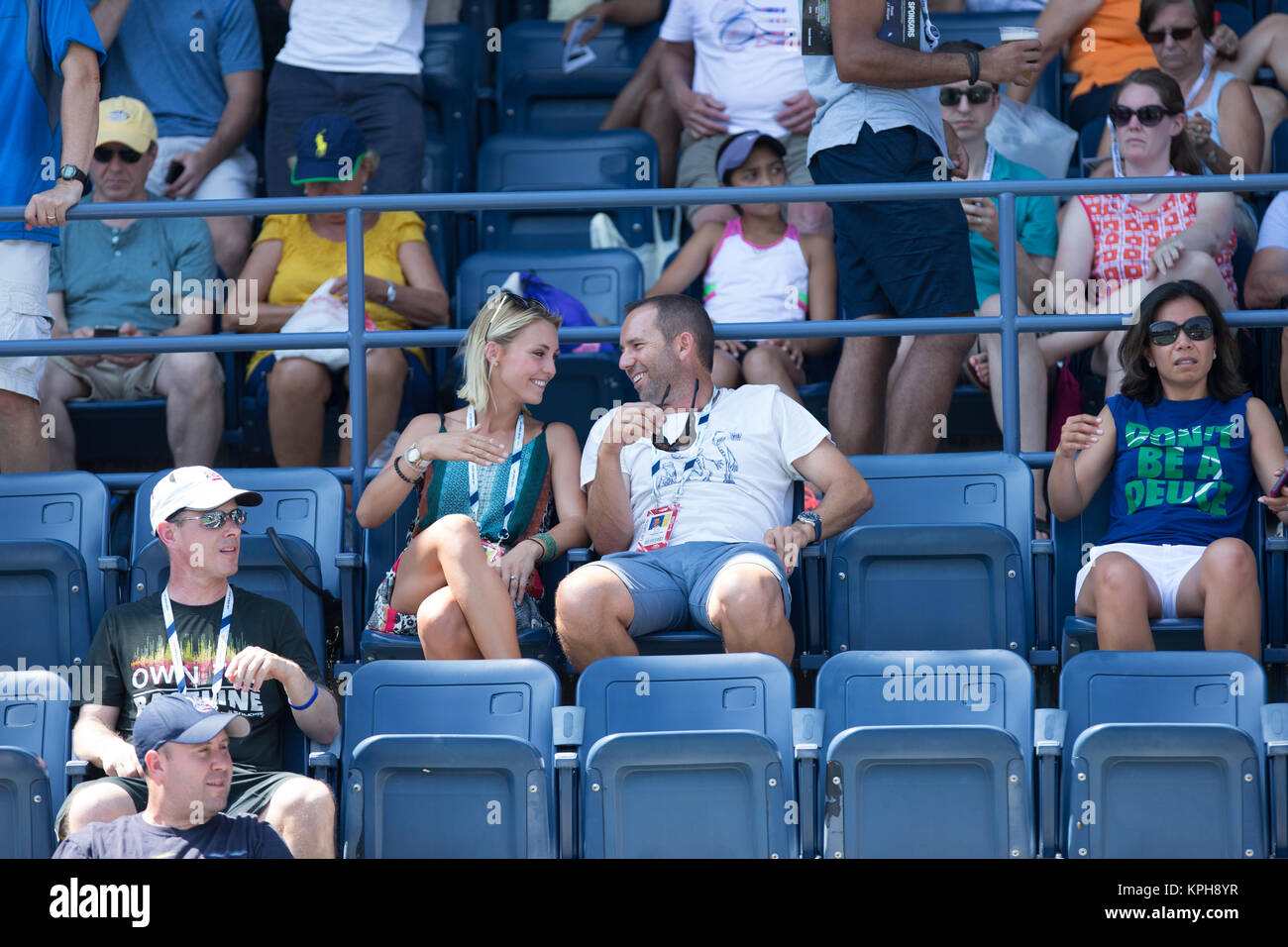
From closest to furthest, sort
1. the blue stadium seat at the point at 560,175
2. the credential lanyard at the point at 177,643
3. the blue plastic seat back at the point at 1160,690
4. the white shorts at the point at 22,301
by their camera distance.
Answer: the blue plastic seat back at the point at 1160,690
the credential lanyard at the point at 177,643
the white shorts at the point at 22,301
the blue stadium seat at the point at 560,175

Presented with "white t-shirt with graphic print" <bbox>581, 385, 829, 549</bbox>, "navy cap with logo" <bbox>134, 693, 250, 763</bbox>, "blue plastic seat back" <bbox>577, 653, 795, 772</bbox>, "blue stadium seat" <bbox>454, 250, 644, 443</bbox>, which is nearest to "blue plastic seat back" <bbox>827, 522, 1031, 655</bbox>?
"white t-shirt with graphic print" <bbox>581, 385, 829, 549</bbox>

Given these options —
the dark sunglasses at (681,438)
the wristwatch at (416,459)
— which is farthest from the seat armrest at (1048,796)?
the wristwatch at (416,459)

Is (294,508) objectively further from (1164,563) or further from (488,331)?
(1164,563)

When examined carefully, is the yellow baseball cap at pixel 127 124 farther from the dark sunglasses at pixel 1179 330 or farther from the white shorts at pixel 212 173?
the dark sunglasses at pixel 1179 330

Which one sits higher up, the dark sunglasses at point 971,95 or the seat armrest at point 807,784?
the dark sunglasses at point 971,95

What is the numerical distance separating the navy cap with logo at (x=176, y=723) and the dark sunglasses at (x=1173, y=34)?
3.95 m

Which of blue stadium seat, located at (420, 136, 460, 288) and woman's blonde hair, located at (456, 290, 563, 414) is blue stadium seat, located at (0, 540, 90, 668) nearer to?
woman's blonde hair, located at (456, 290, 563, 414)

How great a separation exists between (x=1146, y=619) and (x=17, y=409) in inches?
117

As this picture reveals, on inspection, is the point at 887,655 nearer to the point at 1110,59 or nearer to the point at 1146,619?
the point at 1146,619

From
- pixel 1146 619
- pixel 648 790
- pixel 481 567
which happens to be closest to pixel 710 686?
pixel 648 790

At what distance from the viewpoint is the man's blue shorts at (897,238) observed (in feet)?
15.4

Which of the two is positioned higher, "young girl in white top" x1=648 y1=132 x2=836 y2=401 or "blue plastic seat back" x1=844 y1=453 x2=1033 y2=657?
"young girl in white top" x1=648 y1=132 x2=836 y2=401

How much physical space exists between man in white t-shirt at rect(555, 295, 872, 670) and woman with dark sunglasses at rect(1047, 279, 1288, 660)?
565 mm

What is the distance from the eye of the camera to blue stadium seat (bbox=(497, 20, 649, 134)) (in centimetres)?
683
